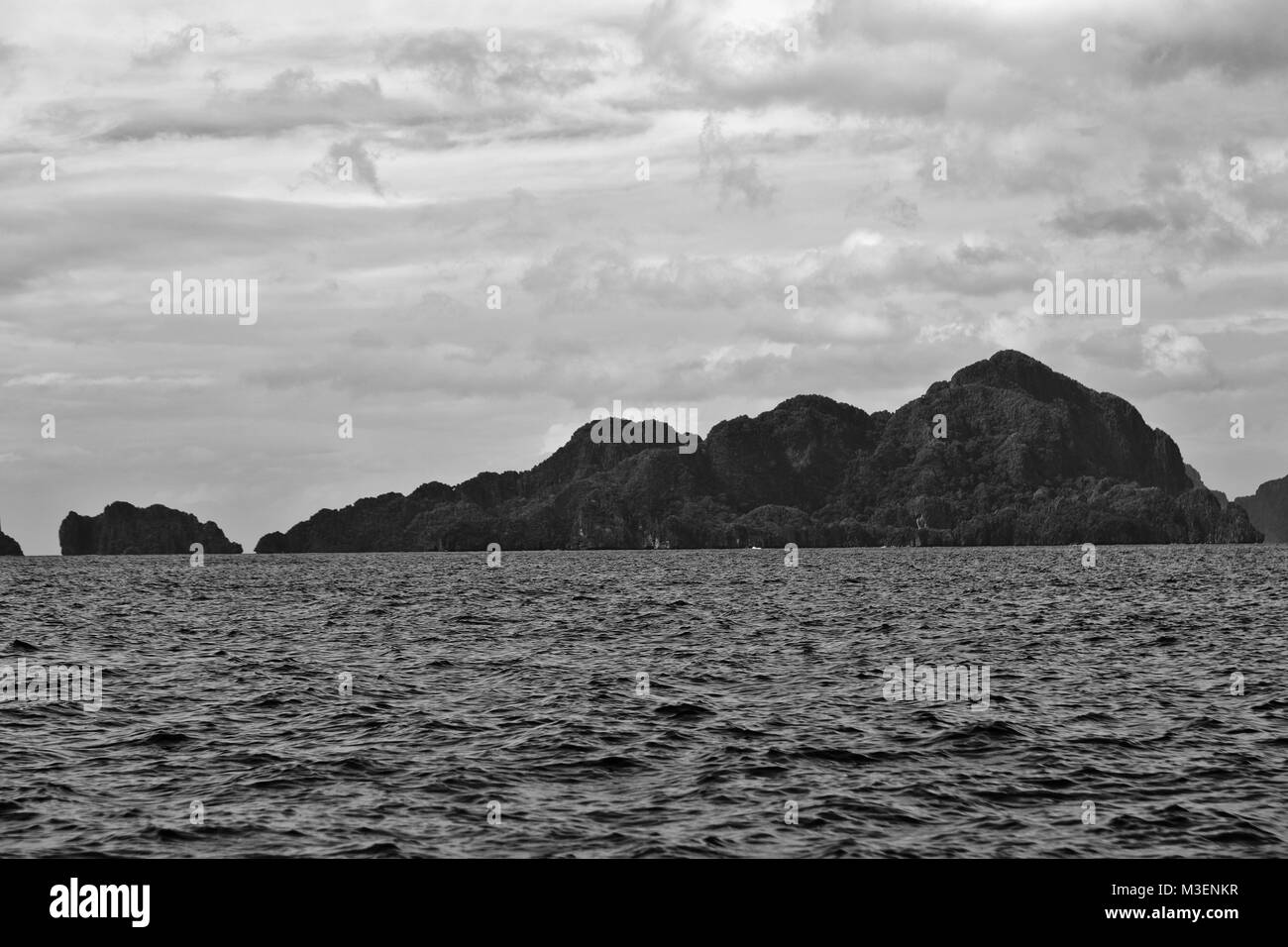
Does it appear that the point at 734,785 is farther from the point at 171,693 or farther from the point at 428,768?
the point at 171,693

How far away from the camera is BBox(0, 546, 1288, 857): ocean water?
2206cm

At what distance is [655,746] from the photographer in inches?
1187

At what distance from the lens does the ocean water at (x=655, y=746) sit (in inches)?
869

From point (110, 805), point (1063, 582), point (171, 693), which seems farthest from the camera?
point (1063, 582)

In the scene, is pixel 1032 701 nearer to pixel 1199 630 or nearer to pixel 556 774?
pixel 556 774

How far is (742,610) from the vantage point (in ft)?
262

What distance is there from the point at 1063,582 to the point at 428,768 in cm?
10128

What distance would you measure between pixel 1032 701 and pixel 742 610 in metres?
43.6

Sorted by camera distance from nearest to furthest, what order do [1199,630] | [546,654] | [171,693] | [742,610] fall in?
[171,693] < [546,654] < [1199,630] < [742,610]
